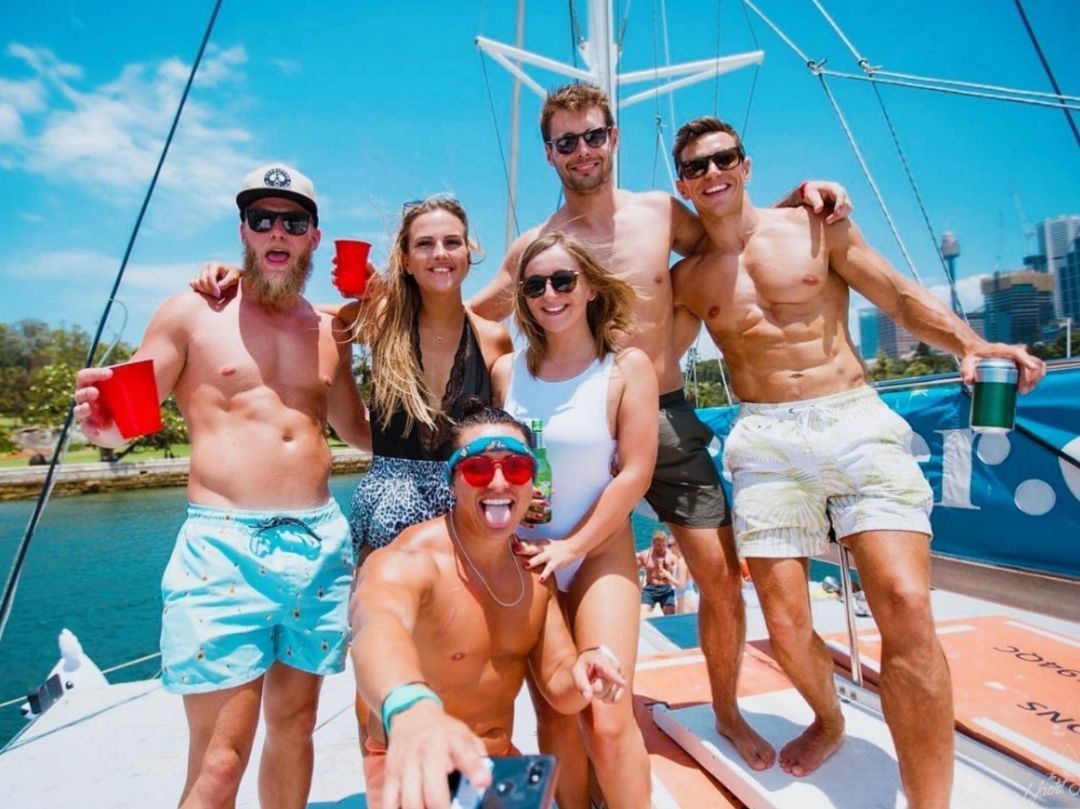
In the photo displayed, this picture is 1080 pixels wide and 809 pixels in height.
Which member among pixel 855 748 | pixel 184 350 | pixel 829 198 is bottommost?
pixel 855 748

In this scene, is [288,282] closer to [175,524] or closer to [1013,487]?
[1013,487]

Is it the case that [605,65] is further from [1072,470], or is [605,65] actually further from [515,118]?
[1072,470]

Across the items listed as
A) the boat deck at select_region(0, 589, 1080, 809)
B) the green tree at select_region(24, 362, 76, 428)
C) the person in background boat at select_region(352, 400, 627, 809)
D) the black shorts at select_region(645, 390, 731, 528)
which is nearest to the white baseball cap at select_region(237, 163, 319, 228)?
the person in background boat at select_region(352, 400, 627, 809)

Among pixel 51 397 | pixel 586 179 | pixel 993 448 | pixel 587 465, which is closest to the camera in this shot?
pixel 587 465

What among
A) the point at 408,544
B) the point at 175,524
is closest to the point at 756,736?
the point at 408,544

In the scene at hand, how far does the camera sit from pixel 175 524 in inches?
1364

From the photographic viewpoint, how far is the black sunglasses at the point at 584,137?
9.20 ft

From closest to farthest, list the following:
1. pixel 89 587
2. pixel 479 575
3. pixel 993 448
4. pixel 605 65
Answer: pixel 479 575, pixel 993 448, pixel 605 65, pixel 89 587

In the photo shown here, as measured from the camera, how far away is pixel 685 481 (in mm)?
2754

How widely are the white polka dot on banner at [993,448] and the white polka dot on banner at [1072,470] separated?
0.74 ft

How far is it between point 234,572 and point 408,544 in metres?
0.69

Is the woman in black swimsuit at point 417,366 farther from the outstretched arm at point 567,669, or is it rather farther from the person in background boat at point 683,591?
the person in background boat at point 683,591

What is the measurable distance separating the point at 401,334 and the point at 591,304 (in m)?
0.76

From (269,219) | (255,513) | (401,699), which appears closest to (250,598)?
(255,513)
